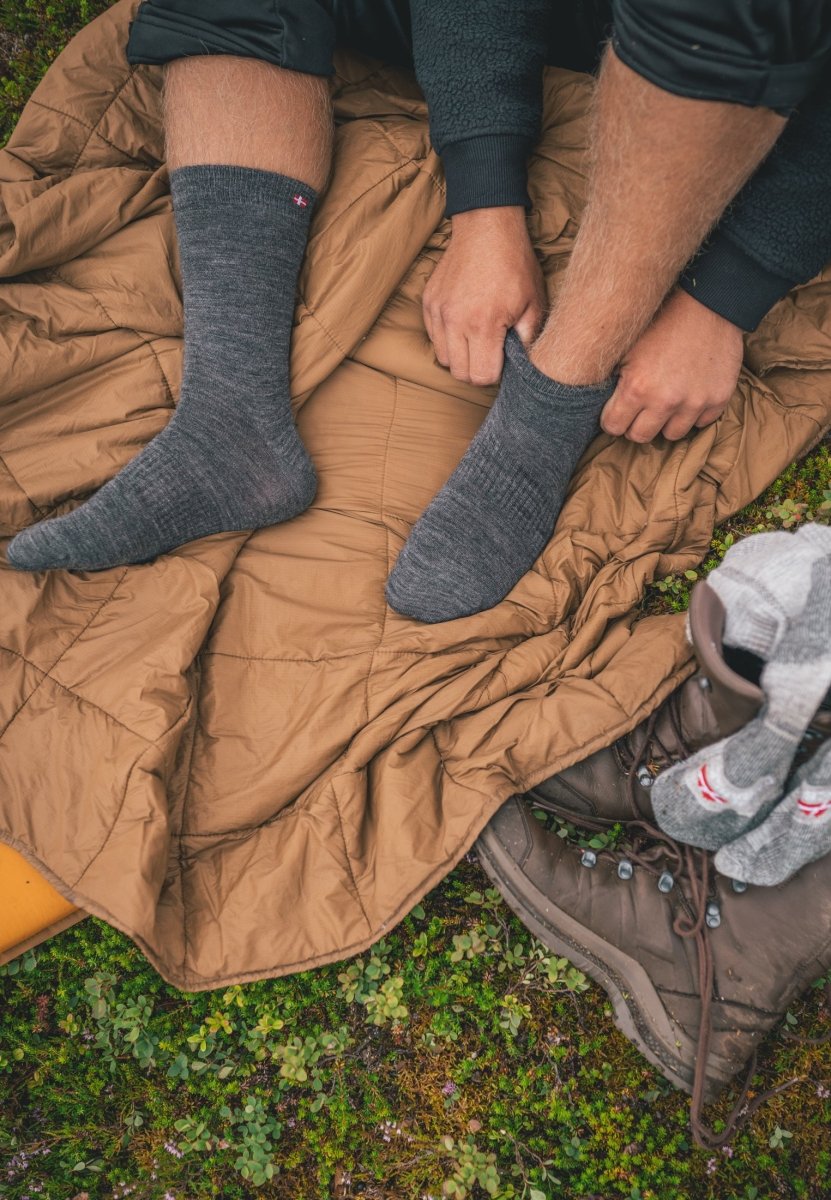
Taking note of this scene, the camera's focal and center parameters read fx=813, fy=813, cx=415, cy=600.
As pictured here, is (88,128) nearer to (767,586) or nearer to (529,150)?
(529,150)

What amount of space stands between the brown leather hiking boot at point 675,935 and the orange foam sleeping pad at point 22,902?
0.93 meters

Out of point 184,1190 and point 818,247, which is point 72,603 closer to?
point 184,1190

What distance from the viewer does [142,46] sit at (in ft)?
5.73

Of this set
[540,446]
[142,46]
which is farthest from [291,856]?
[142,46]

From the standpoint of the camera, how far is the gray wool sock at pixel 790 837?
4.76ft

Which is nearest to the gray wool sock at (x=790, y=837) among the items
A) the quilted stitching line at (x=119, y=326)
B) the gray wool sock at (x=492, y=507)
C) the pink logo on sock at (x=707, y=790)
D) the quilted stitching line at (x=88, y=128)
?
the pink logo on sock at (x=707, y=790)

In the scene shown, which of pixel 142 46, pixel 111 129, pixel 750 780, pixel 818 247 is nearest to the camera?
pixel 750 780

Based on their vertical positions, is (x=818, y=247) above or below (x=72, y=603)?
above

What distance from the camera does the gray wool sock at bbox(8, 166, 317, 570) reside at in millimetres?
1726

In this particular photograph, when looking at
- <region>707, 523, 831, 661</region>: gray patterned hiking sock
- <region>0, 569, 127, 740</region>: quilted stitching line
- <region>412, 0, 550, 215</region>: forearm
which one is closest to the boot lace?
<region>707, 523, 831, 661</region>: gray patterned hiking sock

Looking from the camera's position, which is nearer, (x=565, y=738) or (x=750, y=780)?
(x=750, y=780)

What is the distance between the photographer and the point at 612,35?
1440mm

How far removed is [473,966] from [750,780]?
85cm

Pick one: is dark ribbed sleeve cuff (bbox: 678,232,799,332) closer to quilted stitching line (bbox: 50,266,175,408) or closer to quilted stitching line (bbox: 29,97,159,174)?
quilted stitching line (bbox: 50,266,175,408)
